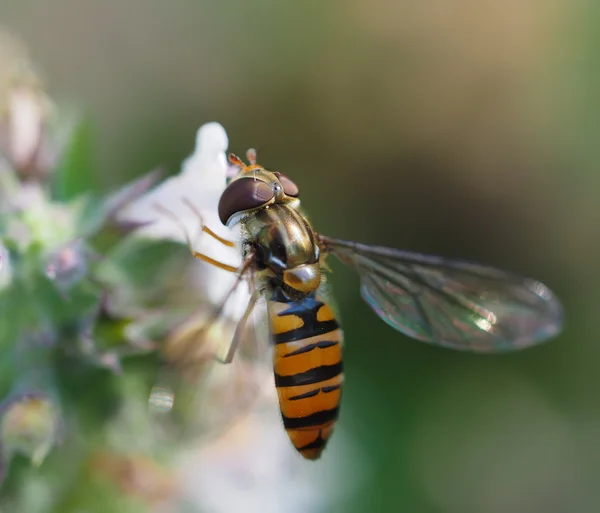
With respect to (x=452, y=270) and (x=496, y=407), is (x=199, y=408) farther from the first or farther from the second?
(x=496, y=407)

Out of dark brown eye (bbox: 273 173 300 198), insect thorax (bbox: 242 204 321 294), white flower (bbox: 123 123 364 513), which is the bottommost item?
white flower (bbox: 123 123 364 513)

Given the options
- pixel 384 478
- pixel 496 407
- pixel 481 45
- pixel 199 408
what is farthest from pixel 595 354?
pixel 199 408

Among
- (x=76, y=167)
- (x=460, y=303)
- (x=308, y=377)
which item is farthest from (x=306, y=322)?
(x=76, y=167)

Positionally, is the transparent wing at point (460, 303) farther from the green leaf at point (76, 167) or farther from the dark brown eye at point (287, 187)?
the green leaf at point (76, 167)

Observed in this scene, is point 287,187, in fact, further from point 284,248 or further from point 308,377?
point 308,377

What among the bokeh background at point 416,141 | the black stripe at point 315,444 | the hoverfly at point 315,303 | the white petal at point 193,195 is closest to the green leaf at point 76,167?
the white petal at point 193,195

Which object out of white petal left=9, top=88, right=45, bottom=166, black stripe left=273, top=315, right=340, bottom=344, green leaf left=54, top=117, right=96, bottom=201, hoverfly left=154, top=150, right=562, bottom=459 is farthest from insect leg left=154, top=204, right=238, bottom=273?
white petal left=9, top=88, right=45, bottom=166

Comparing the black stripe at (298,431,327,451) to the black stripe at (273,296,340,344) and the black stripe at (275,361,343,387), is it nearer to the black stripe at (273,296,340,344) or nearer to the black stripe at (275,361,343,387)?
the black stripe at (275,361,343,387)
